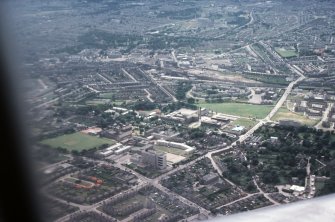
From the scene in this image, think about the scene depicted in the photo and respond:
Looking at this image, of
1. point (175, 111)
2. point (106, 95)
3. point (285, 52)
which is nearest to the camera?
point (175, 111)

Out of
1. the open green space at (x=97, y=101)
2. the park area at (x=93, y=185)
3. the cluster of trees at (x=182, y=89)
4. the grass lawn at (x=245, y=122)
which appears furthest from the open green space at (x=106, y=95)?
the park area at (x=93, y=185)

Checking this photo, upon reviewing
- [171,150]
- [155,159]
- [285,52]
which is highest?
[285,52]

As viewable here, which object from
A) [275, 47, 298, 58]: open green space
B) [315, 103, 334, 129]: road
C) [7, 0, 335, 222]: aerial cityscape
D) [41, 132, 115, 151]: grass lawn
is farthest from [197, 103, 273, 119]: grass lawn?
[275, 47, 298, 58]: open green space

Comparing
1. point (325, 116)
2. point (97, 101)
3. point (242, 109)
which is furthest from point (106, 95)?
point (325, 116)

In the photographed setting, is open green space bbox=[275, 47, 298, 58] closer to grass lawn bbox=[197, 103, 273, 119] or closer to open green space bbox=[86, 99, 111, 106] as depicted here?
grass lawn bbox=[197, 103, 273, 119]

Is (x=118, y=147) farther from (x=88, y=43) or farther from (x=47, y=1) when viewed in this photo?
(x=47, y=1)

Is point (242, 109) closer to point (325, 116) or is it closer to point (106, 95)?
point (325, 116)
